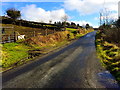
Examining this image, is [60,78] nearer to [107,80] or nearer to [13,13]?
[107,80]

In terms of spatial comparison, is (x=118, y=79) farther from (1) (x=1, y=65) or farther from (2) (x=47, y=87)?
(1) (x=1, y=65)

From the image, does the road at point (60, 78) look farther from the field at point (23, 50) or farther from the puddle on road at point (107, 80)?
the field at point (23, 50)

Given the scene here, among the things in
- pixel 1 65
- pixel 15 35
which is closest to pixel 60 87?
pixel 1 65

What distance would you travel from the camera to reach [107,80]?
7.64m

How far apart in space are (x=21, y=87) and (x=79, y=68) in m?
4.57

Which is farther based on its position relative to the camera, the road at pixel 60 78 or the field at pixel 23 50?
the field at pixel 23 50

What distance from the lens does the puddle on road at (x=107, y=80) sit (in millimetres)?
6961

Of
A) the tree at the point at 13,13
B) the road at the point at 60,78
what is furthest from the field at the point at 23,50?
the tree at the point at 13,13

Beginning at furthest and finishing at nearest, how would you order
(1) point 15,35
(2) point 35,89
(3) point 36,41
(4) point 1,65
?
(3) point 36,41 < (1) point 15,35 < (4) point 1,65 < (2) point 35,89

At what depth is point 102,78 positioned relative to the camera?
7926mm

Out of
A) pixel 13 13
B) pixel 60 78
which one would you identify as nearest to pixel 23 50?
pixel 60 78

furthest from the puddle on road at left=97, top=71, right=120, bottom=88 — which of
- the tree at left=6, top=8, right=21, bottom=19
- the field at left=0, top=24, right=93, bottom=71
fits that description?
the tree at left=6, top=8, right=21, bottom=19

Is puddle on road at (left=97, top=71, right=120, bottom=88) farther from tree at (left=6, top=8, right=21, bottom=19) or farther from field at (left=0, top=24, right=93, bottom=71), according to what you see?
tree at (left=6, top=8, right=21, bottom=19)

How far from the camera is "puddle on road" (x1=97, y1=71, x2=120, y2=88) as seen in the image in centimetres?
696
